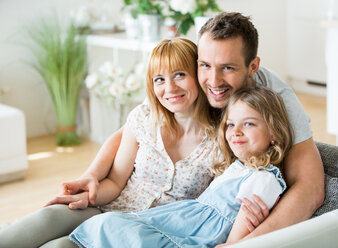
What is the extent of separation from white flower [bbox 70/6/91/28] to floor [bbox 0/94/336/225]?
972 millimetres

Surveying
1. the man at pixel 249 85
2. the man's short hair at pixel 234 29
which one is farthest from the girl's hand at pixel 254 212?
the man's short hair at pixel 234 29

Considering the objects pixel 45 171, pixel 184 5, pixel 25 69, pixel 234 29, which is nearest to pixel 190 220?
pixel 234 29

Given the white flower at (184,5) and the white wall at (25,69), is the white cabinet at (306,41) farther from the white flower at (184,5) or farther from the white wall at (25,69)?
the white flower at (184,5)

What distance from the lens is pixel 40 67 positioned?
4625 mm

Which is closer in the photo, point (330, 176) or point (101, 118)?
point (330, 176)

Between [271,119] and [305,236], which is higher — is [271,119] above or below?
above

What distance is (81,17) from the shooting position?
4336 mm

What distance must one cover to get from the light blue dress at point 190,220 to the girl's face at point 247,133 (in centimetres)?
Answer: 6

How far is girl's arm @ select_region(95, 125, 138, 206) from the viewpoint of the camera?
1.94 m

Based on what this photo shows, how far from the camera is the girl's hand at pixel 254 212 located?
1.52m

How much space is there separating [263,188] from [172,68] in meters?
0.52

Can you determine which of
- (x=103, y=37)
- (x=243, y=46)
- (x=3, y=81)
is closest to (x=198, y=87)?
(x=243, y=46)

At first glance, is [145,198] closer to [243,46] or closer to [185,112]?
[185,112]

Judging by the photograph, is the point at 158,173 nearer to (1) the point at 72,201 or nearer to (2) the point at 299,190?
(1) the point at 72,201
